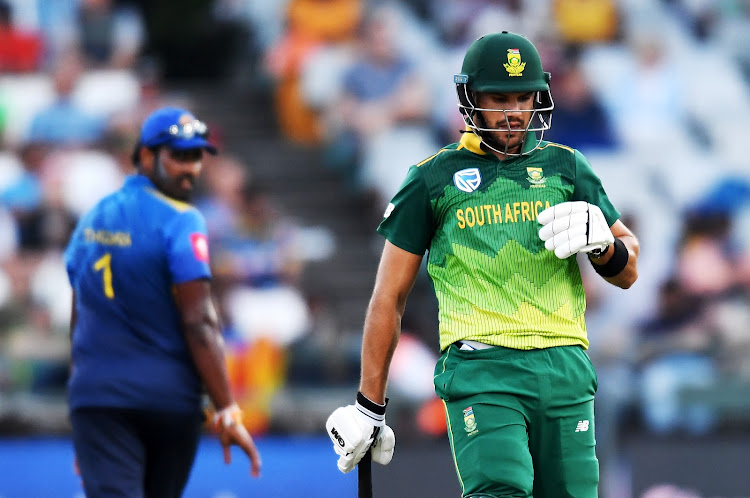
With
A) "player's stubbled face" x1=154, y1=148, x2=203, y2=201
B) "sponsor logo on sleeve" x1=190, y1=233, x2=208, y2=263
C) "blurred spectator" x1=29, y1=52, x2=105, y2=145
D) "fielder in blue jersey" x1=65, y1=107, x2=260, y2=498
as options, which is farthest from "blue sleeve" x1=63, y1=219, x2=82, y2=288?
"blurred spectator" x1=29, y1=52, x2=105, y2=145

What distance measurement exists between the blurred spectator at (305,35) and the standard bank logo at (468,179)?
28.2 ft

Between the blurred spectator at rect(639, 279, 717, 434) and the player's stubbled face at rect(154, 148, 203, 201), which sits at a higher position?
the player's stubbled face at rect(154, 148, 203, 201)

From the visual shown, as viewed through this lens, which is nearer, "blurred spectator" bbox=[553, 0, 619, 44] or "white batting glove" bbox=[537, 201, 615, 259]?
"white batting glove" bbox=[537, 201, 615, 259]

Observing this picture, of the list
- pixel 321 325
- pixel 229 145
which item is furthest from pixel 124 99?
pixel 321 325

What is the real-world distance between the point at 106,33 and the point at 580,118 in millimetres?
4832

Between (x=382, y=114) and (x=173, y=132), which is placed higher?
(x=382, y=114)

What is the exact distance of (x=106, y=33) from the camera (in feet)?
44.9

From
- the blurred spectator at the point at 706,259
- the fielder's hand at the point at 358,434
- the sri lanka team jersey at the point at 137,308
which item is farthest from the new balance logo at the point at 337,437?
the blurred spectator at the point at 706,259

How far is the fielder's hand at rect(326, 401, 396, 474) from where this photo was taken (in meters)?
5.24

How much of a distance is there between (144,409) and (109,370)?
0.24 metres

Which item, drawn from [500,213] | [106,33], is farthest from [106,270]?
[106,33]

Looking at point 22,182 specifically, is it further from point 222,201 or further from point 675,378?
point 675,378

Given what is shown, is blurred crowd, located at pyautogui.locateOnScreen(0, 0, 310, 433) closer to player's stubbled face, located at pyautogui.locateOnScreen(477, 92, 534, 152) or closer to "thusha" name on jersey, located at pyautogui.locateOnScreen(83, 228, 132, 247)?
"thusha" name on jersey, located at pyautogui.locateOnScreen(83, 228, 132, 247)

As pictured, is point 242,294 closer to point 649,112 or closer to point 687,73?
point 649,112
